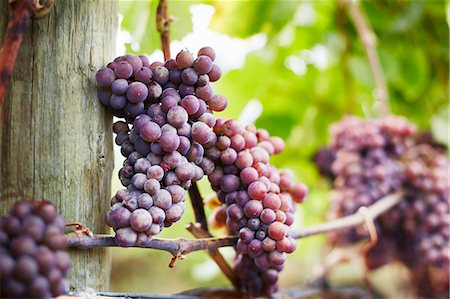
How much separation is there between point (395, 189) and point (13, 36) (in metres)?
0.93

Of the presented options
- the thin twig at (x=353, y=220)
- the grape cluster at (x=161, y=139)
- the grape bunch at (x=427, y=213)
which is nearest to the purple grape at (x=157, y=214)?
the grape cluster at (x=161, y=139)

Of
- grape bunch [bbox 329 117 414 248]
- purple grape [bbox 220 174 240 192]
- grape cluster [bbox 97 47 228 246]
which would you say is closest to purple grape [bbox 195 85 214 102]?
grape cluster [bbox 97 47 228 246]

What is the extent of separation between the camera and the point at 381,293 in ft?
5.55

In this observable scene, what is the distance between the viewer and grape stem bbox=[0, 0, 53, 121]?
1.77 ft

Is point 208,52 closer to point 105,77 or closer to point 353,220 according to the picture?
point 105,77

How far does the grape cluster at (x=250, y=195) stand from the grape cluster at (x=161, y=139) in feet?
0.12

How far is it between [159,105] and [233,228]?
20 cm

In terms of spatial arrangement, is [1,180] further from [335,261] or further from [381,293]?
[381,293]

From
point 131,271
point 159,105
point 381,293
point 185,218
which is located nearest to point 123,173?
point 159,105

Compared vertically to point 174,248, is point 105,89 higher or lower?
Result: higher

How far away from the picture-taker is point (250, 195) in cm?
72

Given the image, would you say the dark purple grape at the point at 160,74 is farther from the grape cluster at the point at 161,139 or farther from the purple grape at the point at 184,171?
the purple grape at the point at 184,171

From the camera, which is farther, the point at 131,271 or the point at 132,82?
the point at 131,271

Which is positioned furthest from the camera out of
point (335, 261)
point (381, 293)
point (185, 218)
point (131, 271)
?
point (131, 271)
